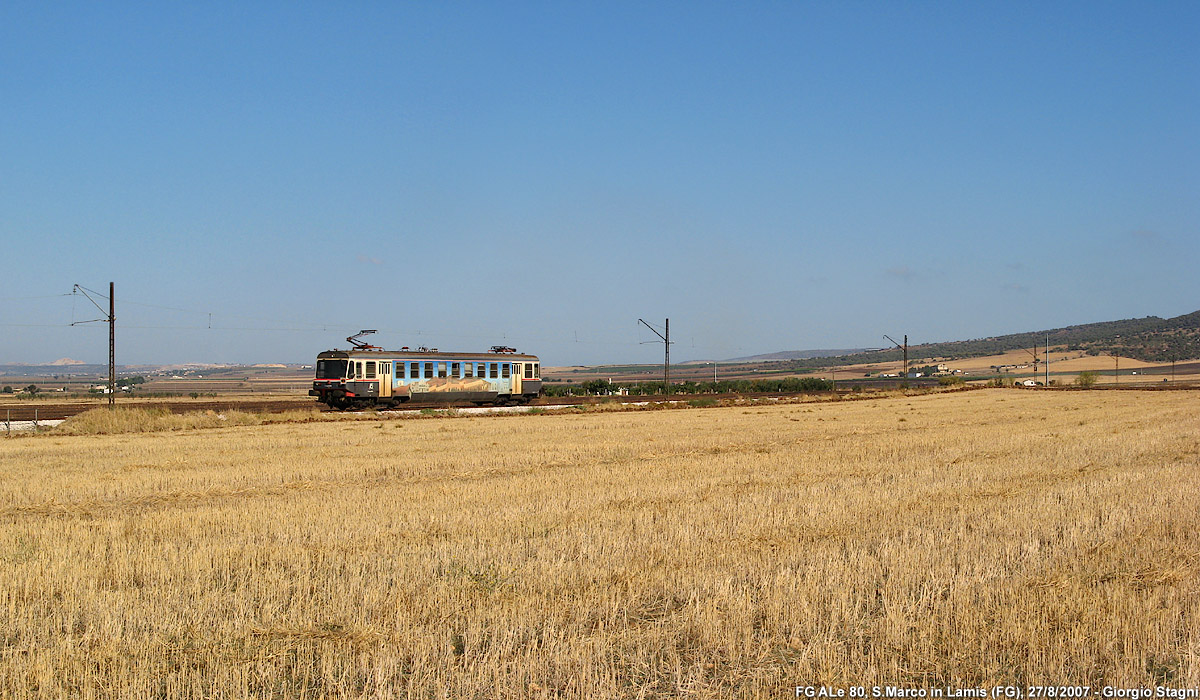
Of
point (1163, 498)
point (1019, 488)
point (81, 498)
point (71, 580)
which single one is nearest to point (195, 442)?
point (81, 498)

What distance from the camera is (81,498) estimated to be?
16.3 metres

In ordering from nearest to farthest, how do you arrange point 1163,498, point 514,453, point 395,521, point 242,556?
1. point 242,556
2. point 395,521
3. point 1163,498
4. point 514,453

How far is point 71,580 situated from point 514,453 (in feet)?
50.6

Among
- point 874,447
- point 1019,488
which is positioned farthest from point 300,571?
point 874,447

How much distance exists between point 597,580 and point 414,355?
47401 mm

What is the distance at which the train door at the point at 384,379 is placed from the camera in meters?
53.3

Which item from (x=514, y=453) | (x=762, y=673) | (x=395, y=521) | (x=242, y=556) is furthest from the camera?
(x=514, y=453)

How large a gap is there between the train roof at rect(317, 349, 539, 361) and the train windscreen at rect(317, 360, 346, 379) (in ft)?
0.74

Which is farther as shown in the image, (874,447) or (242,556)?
(874,447)

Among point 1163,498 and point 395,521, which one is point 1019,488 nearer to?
point 1163,498

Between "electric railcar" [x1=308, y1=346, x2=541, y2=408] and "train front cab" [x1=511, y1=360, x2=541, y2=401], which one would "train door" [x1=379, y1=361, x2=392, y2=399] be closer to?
"electric railcar" [x1=308, y1=346, x2=541, y2=408]

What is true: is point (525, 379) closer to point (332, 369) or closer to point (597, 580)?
point (332, 369)

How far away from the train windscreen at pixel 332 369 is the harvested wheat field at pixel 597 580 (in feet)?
105

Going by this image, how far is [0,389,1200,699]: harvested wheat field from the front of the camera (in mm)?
6688
